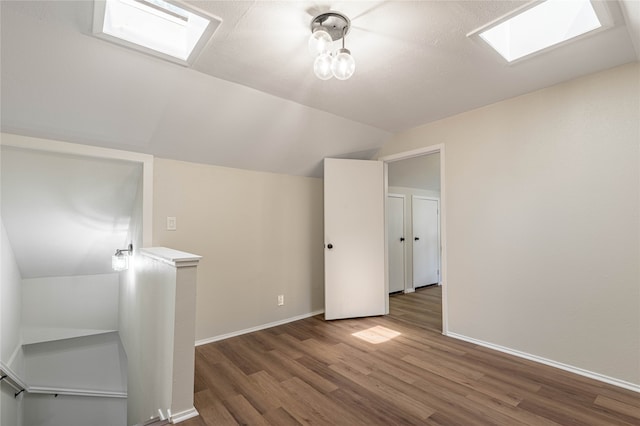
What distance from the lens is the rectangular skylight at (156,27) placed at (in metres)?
1.58

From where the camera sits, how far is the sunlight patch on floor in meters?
2.83

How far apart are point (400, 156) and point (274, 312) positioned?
2430 mm

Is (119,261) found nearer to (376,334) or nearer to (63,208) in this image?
(63,208)

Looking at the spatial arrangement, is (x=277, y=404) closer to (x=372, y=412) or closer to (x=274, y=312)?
(x=372, y=412)

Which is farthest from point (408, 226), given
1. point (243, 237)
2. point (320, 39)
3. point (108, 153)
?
point (108, 153)

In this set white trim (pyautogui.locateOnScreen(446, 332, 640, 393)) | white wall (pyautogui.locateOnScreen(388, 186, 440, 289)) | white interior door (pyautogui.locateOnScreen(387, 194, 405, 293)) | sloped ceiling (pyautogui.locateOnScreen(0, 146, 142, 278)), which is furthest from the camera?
white wall (pyautogui.locateOnScreen(388, 186, 440, 289))

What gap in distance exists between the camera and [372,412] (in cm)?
175

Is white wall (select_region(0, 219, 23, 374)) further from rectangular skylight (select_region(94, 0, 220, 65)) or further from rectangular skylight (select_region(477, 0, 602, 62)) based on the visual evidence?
rectangular skylight (select_region(477, 0, 602, 62))

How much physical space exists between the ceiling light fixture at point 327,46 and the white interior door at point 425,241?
13.1 feet

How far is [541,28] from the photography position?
6.03 ft

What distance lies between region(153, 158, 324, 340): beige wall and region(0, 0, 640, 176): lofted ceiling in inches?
11.7

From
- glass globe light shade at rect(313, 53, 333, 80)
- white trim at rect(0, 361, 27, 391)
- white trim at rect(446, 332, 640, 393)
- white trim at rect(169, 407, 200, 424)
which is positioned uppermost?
glass globe light shade at rect(313, 53, 333, 80)

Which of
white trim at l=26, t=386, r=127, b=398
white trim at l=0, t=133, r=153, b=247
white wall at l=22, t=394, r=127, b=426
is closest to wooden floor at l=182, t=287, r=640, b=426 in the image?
white trim at l=0, t=133, r=153, b=247

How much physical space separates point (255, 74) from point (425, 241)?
14.2ft
